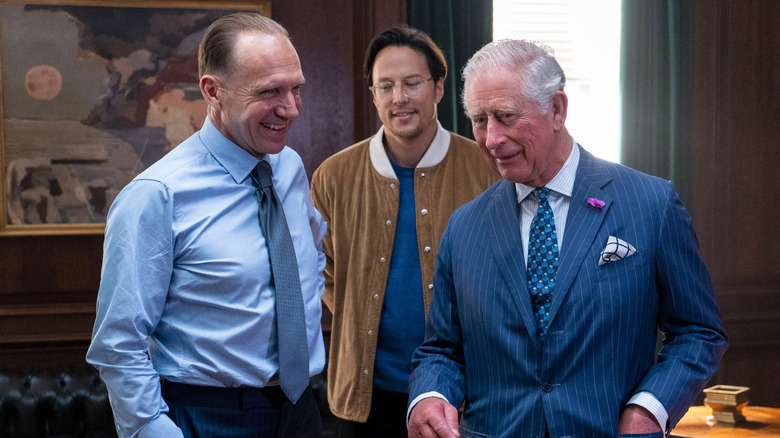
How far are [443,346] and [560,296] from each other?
412 mm

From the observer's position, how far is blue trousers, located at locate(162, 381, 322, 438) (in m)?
1.88

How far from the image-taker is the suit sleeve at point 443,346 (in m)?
1.99

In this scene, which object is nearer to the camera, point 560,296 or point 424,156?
point 560,296

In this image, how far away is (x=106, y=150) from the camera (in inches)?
172

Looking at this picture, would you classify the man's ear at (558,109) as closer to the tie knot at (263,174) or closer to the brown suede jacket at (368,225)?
the tie knot at (263,174)

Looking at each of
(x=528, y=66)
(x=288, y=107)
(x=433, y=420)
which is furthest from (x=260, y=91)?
(x=433, y=420)

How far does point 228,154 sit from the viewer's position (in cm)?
201

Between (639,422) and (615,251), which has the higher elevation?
(615,251)

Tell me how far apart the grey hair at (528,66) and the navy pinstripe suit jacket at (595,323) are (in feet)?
0.72

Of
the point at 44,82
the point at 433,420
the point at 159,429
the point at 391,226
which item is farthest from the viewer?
the point at 44,82

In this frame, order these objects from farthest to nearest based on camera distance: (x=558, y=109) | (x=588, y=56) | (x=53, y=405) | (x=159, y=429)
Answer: (x=588, y=56) → (x=53, y=405) → (x=558, y=109) → (x=159, y=429)

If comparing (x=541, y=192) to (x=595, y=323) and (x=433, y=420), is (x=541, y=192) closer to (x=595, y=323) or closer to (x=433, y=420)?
(x=595, y=323)

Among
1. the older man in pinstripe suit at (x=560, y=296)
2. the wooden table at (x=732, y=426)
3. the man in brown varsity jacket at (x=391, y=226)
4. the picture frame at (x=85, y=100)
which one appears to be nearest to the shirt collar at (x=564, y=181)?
the older man in pinstripe suit at (x=560, y=296)

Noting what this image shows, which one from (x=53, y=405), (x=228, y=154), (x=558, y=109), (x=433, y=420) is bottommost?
(x=53, y=405)
